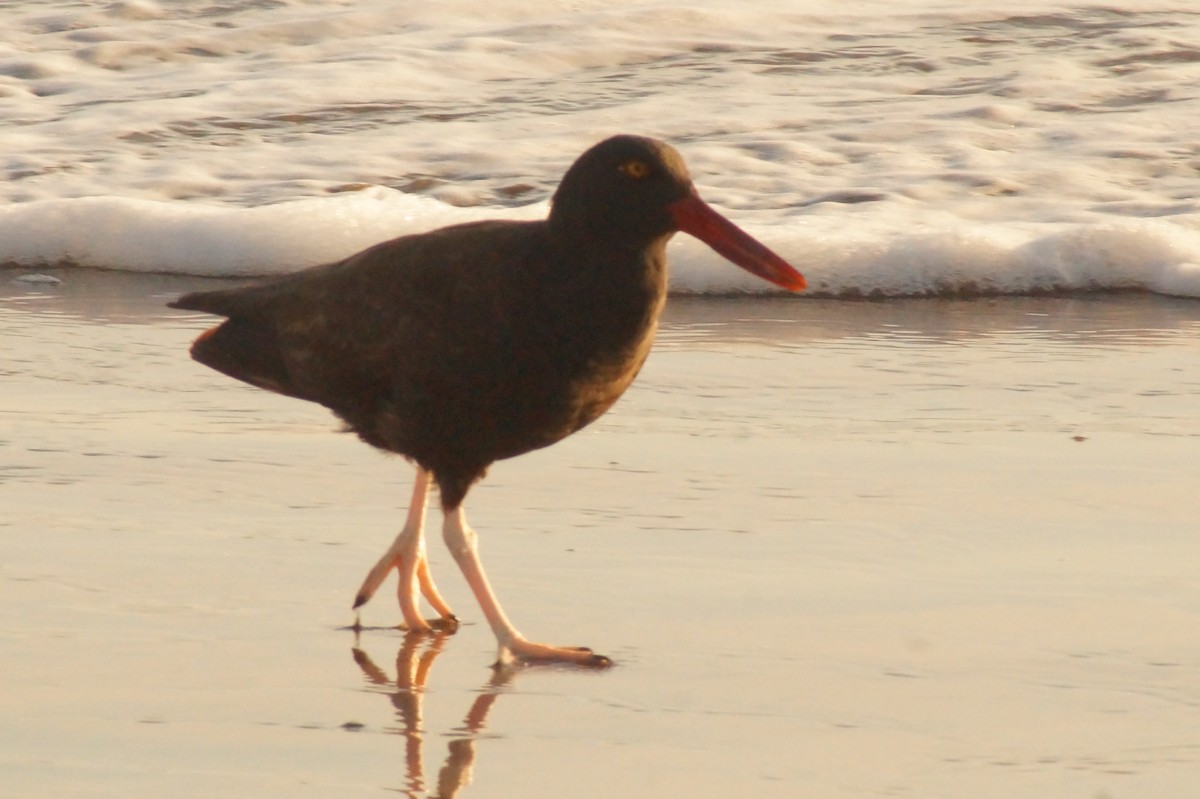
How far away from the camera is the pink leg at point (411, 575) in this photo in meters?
3.90

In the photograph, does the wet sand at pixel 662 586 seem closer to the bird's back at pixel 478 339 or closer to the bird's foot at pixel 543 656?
the bird's foot at pixel 543 656

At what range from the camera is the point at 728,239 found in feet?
12.9

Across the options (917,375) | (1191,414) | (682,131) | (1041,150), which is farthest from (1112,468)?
(682,131)

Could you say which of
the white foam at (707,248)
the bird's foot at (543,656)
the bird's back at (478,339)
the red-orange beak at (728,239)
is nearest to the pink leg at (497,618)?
the bird's foot at (543,656)

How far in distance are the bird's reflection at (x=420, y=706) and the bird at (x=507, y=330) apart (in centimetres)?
9

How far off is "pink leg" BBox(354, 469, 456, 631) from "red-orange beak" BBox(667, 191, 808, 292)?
0.76m

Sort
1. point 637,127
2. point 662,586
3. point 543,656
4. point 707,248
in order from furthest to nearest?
1. point 637,127
2. point 707,248
3. point 662,586
4. point 543,656

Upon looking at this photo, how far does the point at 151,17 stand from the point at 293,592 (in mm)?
9671

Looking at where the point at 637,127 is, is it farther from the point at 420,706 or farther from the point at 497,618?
the point at 420,706

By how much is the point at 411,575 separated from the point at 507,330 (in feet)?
1.78

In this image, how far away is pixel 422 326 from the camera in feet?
12.7

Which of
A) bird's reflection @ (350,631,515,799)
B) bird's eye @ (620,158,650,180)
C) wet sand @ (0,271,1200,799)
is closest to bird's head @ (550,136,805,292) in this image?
bird's eye @ (620,158,650,180)

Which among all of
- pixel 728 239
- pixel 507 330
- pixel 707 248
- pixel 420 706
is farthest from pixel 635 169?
pixel 707 248

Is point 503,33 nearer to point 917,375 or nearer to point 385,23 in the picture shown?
point 385,23
